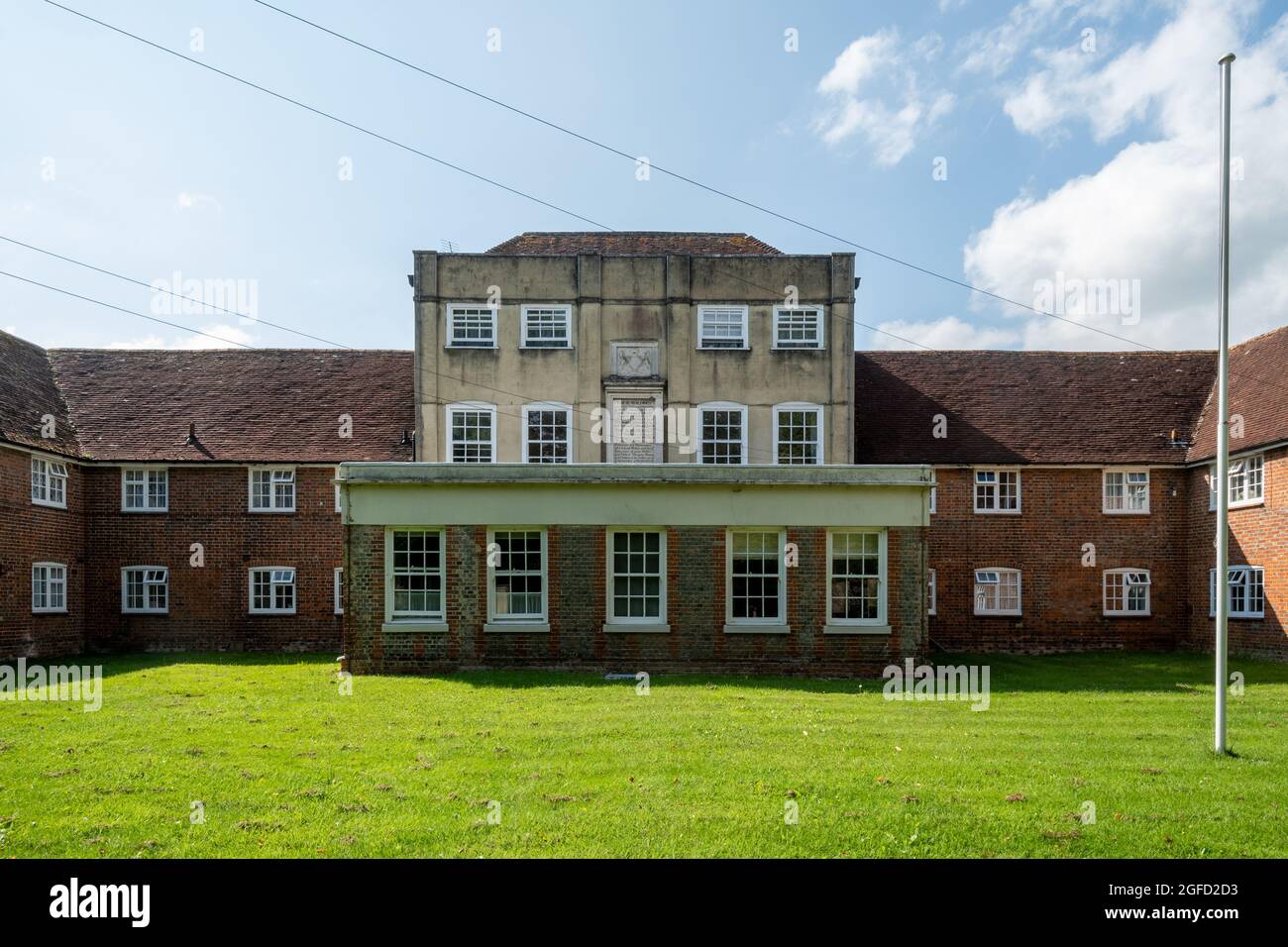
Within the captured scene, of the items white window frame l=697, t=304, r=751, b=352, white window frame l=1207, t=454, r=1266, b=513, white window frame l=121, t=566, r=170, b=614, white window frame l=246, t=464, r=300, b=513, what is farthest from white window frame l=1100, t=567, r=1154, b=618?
white window frame l=121, t=566, r=170, b=614

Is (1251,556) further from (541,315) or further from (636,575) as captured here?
(541,315)

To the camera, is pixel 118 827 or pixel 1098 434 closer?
pixel 118 827

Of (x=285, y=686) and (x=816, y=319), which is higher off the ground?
(x=816, y=319)

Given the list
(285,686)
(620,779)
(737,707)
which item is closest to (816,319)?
(737,707)

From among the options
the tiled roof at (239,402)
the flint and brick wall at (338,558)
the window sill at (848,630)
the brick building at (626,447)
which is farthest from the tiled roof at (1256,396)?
the tiled roof at (239,402)

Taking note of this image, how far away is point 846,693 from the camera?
1697cm

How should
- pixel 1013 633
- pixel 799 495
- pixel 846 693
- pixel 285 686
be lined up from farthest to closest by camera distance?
pixel 1013 633, pixel 799 495, pixel 285 686, pixel 846 693

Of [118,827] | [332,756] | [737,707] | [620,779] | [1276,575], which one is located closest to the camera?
[118,827]

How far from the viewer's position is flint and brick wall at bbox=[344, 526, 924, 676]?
63.7 feet

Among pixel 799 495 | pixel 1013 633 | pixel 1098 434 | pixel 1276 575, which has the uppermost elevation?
pixel 1098 434

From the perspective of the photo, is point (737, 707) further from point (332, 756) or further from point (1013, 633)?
point (1013, 633)

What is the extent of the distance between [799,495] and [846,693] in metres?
4.67

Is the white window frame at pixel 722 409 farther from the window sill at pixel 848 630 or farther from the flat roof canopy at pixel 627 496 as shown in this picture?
the window sill at pixel 848 630

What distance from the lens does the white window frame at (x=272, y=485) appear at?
89.1 ft
